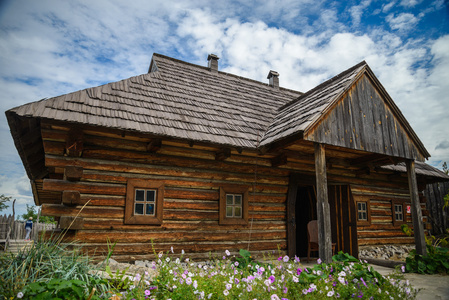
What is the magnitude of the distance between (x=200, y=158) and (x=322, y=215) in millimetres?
2895

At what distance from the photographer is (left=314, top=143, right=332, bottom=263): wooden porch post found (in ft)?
17.2

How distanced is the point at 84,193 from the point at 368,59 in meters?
7.10

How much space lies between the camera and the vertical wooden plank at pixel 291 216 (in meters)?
7.51

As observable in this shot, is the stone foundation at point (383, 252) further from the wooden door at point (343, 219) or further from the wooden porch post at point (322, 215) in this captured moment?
the wooden porch post at point (322, 215)

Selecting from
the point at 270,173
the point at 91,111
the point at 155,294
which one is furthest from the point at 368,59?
the point at 155,294

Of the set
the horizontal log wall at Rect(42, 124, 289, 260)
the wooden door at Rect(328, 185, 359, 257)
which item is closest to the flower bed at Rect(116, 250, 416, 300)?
the horizontal log wall at Rect(42, 124, 289, 260)

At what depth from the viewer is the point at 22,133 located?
586cm

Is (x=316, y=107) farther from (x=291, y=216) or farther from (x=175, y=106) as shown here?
(x=175, y=106)

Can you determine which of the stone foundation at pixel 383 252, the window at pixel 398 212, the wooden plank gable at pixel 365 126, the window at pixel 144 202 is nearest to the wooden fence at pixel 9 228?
the window at pixel 144 202

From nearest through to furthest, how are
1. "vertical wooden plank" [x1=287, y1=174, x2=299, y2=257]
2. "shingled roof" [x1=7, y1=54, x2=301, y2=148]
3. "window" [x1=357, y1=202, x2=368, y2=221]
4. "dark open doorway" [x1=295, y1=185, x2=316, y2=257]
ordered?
"shingled roof" [x1=7, y1=54, x2=301, y2=148] → "vertical wooden plank" [x1=287, y1=174, x2=299, y2=257] → "window" [x1=357, y1=202, x2=368, y2=221] → "dark open doorway" [x1=295, y1=185, x2=316, y2=257]

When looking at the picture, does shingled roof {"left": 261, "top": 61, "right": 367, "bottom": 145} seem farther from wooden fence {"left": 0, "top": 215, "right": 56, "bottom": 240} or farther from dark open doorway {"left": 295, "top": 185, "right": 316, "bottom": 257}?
wooden fence {"left": 0, "top": 215, "right": 56, "bottom": 240}

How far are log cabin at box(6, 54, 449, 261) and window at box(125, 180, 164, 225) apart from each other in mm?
21

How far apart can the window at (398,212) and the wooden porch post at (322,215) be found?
19.6ft

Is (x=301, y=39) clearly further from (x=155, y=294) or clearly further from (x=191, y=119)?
(x=155, y=294)
